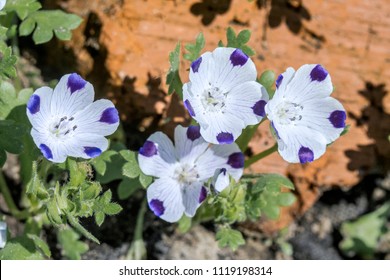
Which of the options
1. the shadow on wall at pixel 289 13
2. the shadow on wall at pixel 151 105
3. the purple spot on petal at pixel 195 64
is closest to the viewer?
the purple spot on petal at pixel 195 64

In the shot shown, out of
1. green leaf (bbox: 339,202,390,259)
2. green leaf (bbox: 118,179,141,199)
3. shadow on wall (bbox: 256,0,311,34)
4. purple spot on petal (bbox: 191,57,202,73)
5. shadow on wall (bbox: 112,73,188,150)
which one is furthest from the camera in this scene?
green leaf (bbox: 339,202,390,259)

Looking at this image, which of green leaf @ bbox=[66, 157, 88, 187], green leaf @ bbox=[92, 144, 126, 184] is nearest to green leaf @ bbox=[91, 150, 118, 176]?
green leaf @ bbox=[92, 144, 126, 184]

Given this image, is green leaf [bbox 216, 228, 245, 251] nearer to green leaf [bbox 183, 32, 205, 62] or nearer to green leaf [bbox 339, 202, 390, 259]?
green leaf [bbox 183, 32, 205, 62]

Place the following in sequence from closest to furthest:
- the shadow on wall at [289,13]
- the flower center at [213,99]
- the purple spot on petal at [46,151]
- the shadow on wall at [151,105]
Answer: the purple spot on petal at [46,151], the flower center at [213,99], the shadow on wall at [151,105], the shadow on wall at [289,13]

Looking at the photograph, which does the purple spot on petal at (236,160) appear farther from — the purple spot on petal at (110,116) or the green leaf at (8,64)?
the green leaf at (8,64)

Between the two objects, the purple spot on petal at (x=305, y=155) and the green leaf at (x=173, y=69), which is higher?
the green leaf at (x=173, y=69)

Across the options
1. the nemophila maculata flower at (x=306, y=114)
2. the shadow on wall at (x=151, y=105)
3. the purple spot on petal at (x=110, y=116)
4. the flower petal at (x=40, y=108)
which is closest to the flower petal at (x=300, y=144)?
the nemophila maculata flower at (x=306, y=114)

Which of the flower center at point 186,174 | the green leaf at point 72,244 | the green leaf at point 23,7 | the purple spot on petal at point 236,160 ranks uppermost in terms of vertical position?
the green leaf at point 23,7

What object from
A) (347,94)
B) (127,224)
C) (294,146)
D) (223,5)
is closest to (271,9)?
(223,5)
